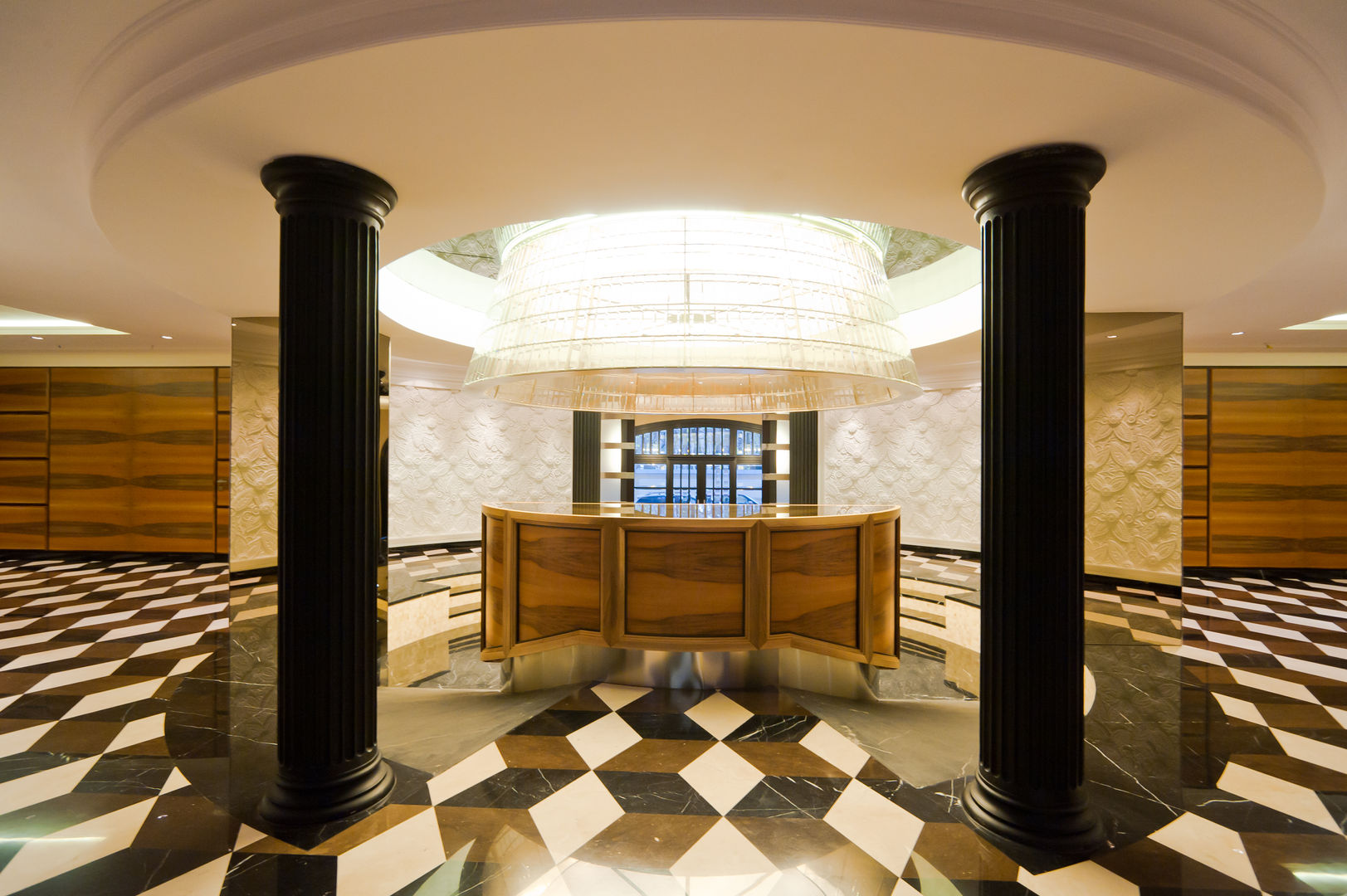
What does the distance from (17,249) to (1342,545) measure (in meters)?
14.3

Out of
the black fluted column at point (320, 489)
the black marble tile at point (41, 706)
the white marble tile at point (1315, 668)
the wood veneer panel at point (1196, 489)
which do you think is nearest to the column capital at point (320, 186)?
the black fluted column at point (320, 489)

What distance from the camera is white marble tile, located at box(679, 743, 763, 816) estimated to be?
2600 millimetres

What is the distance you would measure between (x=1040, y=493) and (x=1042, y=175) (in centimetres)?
123

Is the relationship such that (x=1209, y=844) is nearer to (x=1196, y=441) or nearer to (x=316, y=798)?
(x=316, y=798)

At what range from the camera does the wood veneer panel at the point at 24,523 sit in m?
8.73

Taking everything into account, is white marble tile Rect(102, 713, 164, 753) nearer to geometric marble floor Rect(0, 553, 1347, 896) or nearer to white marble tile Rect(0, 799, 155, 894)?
geometric marble floor Rect(0, 553, 1347, 896)

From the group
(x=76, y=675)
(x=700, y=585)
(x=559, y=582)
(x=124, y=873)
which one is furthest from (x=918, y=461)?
(x=76, y=675)

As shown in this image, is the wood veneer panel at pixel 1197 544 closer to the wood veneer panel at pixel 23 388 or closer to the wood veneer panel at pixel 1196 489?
the wood veneer panel at pixel 1196 489

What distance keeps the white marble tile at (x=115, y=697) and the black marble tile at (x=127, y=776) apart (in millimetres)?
836

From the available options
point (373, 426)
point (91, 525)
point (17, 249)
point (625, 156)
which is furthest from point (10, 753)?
point (91, 525)

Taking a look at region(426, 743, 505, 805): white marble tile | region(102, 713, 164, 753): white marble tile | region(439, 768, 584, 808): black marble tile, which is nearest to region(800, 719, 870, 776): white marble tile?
region(439, 768, 584, 808): black marble tile

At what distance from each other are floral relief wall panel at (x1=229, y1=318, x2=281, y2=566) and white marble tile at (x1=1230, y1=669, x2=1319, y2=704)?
8.24 metres

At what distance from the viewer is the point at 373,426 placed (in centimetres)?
270

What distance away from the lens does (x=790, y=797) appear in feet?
8.52
